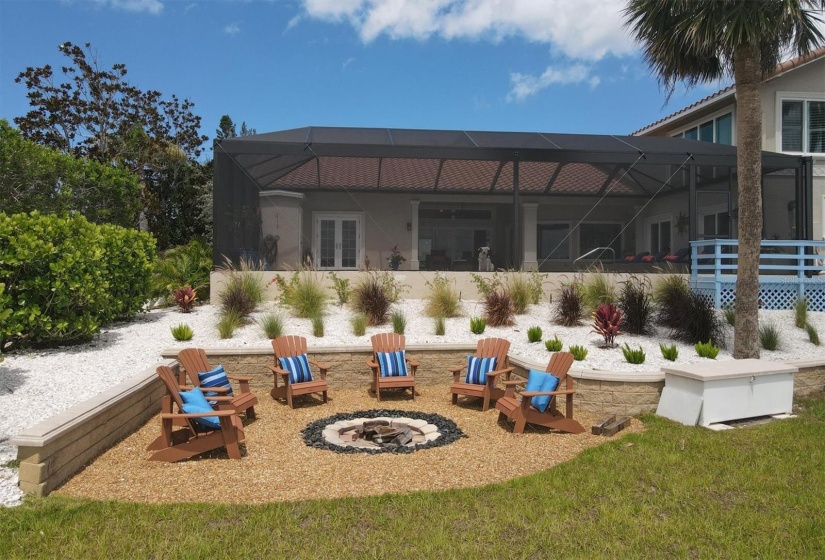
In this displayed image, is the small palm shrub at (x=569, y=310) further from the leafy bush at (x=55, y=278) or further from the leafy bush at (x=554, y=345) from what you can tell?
the leafy bush at (x=55, y=278)

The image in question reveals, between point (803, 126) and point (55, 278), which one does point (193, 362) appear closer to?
point (55, 278)

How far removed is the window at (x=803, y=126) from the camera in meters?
14.7

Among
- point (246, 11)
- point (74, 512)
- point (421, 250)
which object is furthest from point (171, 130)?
point (74, 512)

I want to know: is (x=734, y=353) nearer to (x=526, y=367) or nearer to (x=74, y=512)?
(x=526, y=367)

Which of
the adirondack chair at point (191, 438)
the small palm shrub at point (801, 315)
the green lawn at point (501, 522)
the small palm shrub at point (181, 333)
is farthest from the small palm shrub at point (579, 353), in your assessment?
the small palm shrub at point (181, 333)

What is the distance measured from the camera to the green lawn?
297 centimetres

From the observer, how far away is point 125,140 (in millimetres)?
20641

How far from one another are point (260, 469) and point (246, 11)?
915cm

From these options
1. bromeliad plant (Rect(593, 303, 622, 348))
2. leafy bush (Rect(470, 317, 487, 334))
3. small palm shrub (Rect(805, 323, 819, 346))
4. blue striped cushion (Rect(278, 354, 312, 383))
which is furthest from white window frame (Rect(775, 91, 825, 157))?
blue striped cushion (Rect(278, 354, 312, 383))

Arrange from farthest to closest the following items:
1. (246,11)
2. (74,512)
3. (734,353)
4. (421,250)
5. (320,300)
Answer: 1. (421,250)
2. (246,11)
3. (320,300)
4. (734,353)
5. (74,512)

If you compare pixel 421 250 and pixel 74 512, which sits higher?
pixel 421 250

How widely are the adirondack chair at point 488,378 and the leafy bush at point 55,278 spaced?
15.6 ft

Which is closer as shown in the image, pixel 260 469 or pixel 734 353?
pixel 260 469

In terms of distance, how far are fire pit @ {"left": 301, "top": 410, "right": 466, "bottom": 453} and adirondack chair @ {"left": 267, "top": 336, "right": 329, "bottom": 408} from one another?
0.65 m
